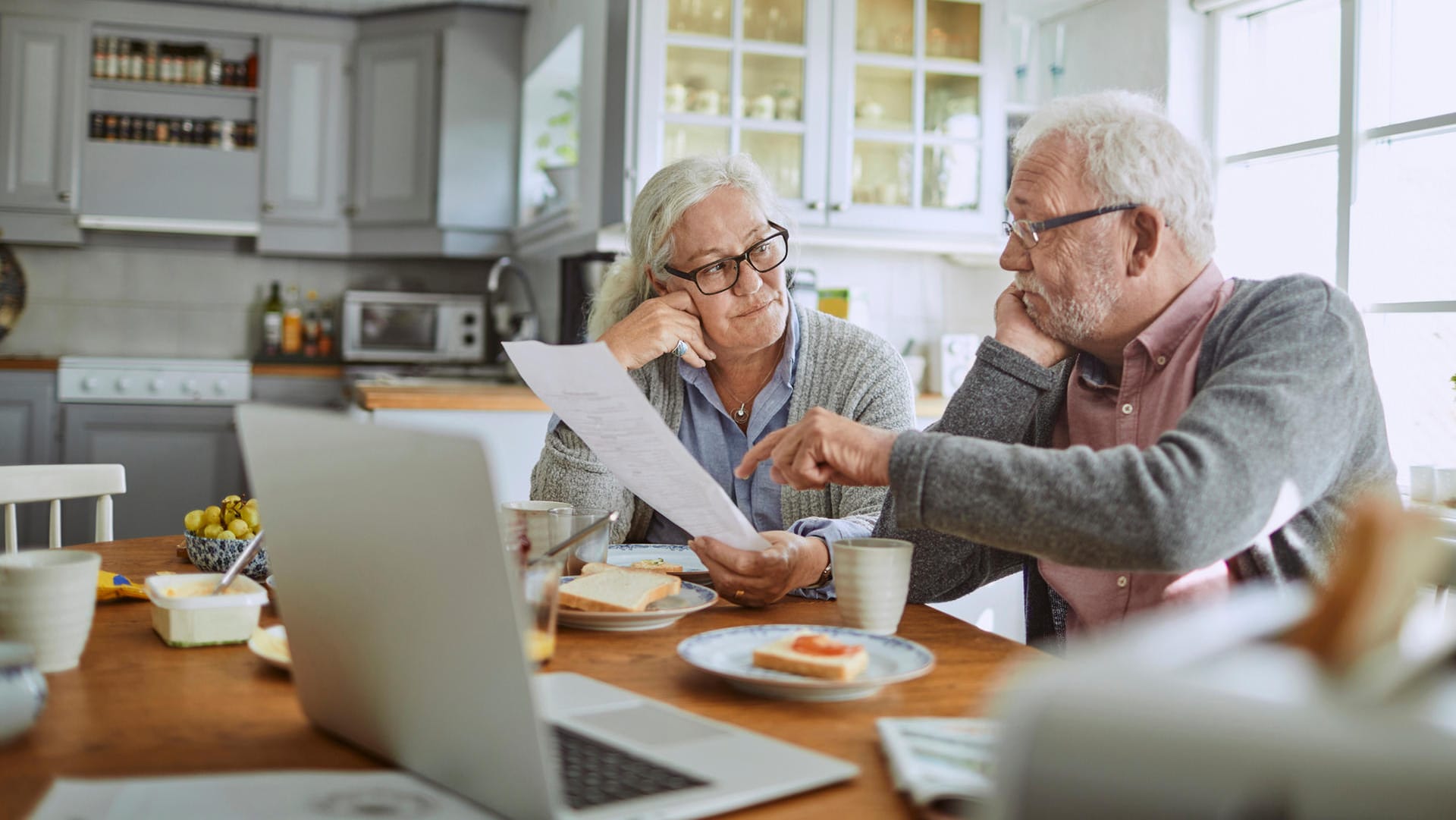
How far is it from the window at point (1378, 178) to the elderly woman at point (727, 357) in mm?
1674

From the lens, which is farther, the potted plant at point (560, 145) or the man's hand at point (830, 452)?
the potted plant at point (560, 145)

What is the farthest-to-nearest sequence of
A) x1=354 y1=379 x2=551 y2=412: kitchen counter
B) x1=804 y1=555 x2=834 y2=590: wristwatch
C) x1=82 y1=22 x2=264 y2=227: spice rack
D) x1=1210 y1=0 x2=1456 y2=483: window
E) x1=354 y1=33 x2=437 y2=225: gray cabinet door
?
x1=354 y1=33 x2=437 y2=225: gray cabinet door
x1=82 y1=22 x2=264 y2=227: spice rack
x1=354 y1=379 x2=551 y2=412: kitchen counter
x1=1210 y1=0 x2=1456 y2=483: window
x1=804 y1=555 x2=834 y2=590: wristwatch

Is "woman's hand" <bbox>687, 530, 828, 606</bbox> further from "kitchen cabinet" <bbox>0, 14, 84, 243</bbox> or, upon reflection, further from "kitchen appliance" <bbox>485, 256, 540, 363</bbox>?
"kitchen cabinet" <bbox>0, 14, 84, 243</bbox>

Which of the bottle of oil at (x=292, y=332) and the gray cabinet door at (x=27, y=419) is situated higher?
the bottle of oil at (x=292, y=332)

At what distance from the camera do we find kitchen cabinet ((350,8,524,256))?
4.85 meters

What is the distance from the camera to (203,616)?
102 cm

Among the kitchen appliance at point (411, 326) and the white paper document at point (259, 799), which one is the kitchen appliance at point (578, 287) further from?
the white paper document at point (259, 799)

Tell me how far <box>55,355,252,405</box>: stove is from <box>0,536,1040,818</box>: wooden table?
3.72m

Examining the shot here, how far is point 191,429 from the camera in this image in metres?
4.59

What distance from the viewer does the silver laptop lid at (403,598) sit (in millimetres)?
566

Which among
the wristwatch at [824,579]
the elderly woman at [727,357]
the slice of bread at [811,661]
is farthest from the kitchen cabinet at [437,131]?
the slice of bread at [811,661]

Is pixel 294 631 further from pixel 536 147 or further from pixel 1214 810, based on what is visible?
pixel 536 147

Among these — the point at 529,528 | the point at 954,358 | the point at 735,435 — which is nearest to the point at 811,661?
the point at 529,528

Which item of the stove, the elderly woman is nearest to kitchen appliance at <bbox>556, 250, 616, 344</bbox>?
the stove
